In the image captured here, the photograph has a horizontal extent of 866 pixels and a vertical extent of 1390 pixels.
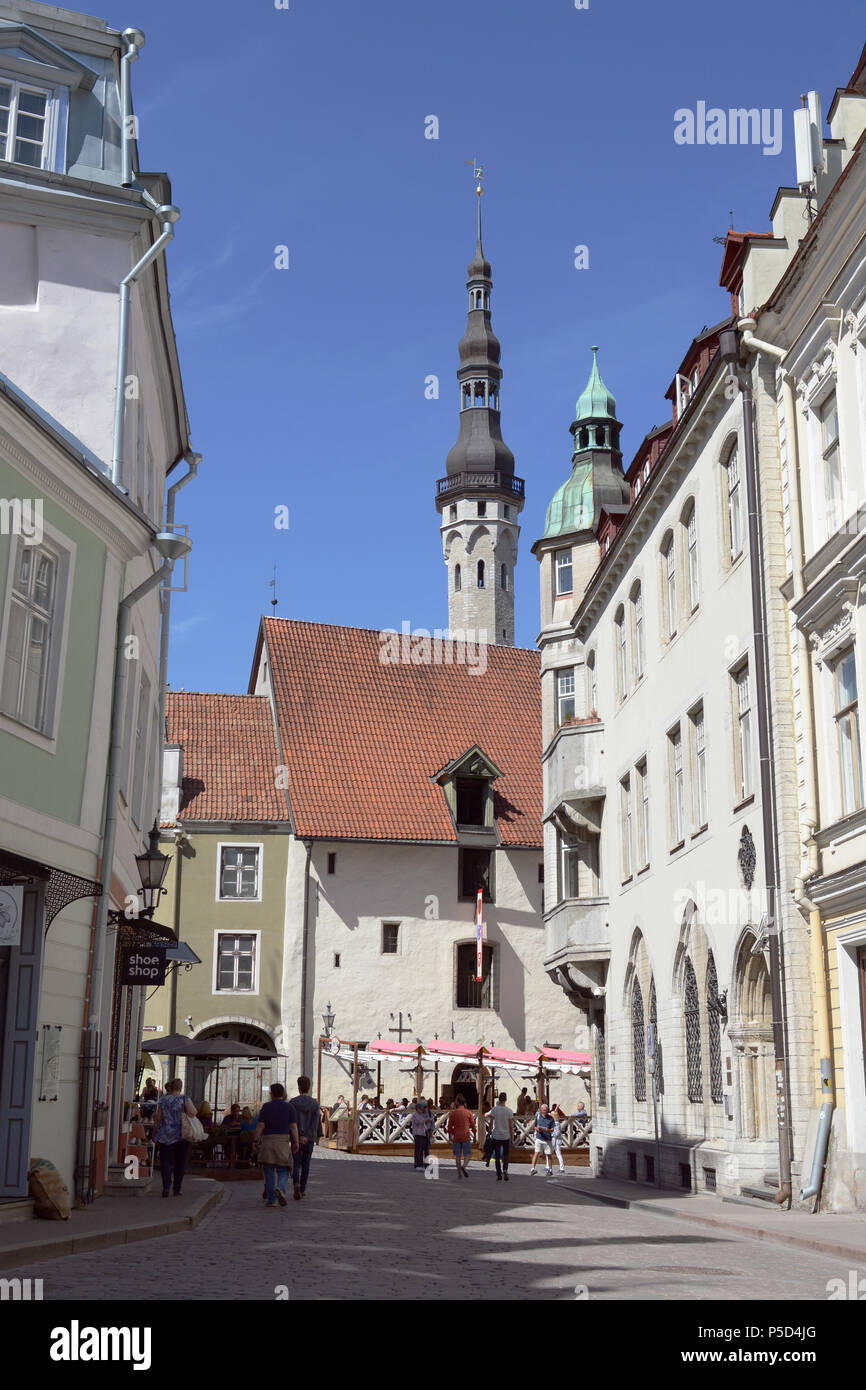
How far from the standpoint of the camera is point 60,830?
53.1 feet

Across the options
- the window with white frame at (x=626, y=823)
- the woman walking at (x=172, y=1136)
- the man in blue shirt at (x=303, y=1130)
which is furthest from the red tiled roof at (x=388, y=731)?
the woman walking at (x=172, y=1136)

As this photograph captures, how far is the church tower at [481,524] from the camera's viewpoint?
90688 millimetres

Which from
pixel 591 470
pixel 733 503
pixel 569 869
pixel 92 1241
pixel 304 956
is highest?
pixel 591 470

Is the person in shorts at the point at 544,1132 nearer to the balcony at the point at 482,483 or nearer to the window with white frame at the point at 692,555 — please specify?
the window with white frame at the point at 692,555

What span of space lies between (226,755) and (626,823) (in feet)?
61.5

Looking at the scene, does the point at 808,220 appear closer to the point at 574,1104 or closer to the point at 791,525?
the point at 791,525

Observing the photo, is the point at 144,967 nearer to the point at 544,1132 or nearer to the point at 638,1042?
the point at 638,1042

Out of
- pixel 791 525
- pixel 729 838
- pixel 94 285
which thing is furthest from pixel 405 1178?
pixel 94 285

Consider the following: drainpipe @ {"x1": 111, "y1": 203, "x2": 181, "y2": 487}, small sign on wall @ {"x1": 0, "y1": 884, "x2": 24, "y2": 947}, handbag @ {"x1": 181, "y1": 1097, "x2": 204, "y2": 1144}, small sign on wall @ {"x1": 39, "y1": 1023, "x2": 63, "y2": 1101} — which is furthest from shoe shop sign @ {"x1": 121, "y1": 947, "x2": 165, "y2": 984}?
drainpipe @ {"x1": 111, "y1": 203, "x2": 181, "y2": 487}

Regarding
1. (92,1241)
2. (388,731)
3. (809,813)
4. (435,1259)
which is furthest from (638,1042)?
(388,731)

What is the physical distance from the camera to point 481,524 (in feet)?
301

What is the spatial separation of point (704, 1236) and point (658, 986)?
10.1m

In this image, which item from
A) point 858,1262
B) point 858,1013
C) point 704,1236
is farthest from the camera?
point 858,1013
